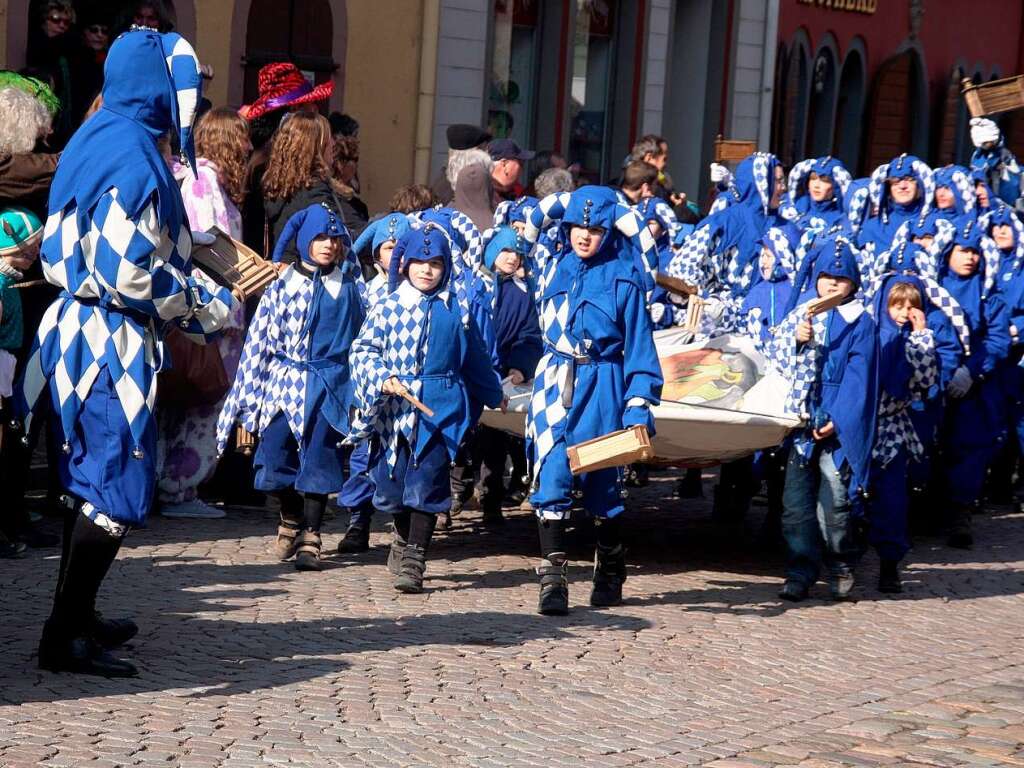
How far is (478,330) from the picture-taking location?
30.3ft

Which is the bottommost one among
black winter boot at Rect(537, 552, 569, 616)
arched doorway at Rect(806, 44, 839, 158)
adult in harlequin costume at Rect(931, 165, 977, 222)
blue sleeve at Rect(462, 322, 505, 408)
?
black winter boot at Rect(537, 552, 569, 616)

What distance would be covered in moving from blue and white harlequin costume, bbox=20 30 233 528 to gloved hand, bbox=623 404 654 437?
2.39 metres

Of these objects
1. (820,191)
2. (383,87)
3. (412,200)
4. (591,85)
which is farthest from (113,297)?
(591,85)

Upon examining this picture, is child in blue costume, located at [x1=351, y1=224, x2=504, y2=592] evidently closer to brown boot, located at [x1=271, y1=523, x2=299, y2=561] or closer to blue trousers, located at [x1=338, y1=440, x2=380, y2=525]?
blue trousers, located at [x1=338, y1=440, x2=380, y2=525]

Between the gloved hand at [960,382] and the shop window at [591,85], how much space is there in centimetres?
1040

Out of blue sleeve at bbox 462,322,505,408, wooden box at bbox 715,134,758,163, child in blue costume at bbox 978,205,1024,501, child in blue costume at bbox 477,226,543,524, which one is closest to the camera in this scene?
blue sleeve at bbox 462,322,505,408

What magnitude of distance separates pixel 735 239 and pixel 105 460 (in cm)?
646

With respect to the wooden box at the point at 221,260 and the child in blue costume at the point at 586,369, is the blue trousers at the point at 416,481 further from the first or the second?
the wooden box at the point at 221,260

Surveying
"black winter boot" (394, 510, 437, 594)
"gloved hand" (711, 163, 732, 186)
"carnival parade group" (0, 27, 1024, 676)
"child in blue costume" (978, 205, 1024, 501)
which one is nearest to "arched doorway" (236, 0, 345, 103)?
"carnival parade group" (0, 27, 1024, 676)

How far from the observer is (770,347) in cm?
977

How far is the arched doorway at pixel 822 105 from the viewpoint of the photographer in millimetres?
28219

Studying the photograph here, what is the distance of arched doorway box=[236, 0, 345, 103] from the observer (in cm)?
1641

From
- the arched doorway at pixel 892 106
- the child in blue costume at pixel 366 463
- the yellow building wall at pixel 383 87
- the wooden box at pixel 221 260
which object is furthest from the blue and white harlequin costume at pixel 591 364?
the arched doorway at pixel 892 106

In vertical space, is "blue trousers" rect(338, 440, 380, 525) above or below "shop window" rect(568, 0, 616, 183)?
below
